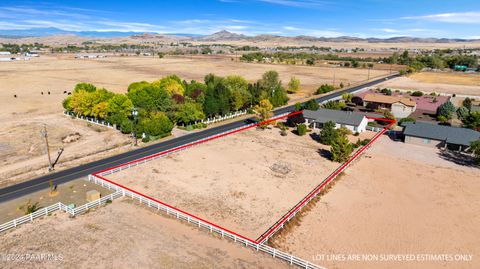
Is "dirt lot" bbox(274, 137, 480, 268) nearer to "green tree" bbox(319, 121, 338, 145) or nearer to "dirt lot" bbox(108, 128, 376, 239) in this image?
"dirt lot" bbox(108, 128, 376, 239)

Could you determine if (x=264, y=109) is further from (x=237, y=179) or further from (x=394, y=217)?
(x=394, y=217)

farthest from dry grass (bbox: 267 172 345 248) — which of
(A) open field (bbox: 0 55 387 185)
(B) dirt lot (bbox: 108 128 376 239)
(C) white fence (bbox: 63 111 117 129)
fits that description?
(C) white fence (bbox: 63 111 117 129)

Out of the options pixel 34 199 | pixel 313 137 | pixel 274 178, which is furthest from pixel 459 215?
pixel 34 199

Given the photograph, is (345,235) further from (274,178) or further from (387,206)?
(274,178)

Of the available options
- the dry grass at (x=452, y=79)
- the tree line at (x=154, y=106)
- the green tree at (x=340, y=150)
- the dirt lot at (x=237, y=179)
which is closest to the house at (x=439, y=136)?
the green tree at (x=340, y=150)

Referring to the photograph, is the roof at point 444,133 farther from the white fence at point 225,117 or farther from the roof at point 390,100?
the white fence at point 225,117

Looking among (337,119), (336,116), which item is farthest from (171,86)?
(337,119)
